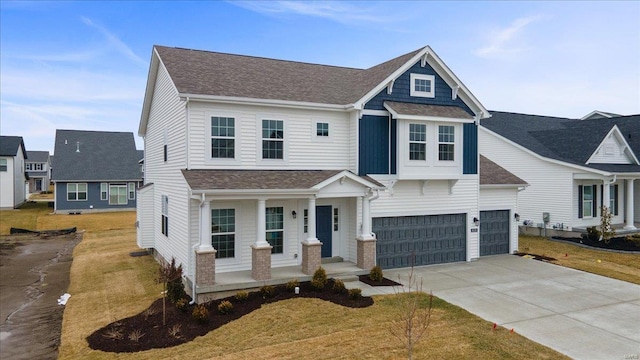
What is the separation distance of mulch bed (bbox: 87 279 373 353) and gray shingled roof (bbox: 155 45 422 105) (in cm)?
675

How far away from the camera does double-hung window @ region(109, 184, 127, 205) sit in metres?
40.4

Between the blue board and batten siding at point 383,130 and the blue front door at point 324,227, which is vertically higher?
the blue board and batten siding at point 383,130

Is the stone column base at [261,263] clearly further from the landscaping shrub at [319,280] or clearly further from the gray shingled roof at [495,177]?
the gray shingled roof at [495,177]

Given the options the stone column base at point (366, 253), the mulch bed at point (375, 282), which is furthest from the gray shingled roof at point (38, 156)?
the mulch bed at point (375, 282)

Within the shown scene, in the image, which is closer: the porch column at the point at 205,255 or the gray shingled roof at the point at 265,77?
the porch column at the point at 205,255

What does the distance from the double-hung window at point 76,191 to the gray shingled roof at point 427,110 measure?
33310 mm

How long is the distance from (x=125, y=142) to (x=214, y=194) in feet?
120

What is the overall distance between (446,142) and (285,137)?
662 cm

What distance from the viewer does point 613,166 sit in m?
25.7

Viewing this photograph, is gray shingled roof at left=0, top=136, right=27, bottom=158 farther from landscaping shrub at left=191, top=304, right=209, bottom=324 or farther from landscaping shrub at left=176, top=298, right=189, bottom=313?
landscaping shrub at left=191, top=304, right=209, bottom=324

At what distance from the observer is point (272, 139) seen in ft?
50.8

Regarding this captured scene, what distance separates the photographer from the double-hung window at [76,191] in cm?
3884

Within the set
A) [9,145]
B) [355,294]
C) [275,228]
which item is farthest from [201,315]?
[9,145]

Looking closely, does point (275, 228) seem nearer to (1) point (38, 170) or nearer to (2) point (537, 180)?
(2) point (537, 180)
